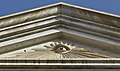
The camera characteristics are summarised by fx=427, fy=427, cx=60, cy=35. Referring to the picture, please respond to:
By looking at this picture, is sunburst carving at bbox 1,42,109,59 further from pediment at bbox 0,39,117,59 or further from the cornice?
the cornice

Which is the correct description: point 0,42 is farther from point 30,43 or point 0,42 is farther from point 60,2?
point 60,2

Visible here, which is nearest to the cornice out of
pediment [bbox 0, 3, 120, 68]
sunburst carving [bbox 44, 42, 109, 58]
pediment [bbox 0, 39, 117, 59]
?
pediment [bbox 0, 3, 120, 68]

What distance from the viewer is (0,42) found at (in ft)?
34.9

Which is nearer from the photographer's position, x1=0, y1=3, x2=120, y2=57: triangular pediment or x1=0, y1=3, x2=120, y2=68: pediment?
x1=0, y1=3, x2=120, y2=68: pediment

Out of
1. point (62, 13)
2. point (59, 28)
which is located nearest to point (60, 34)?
point (59, 28)

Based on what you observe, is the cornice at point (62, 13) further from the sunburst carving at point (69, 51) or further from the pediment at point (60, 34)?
the sunburst carving at point (69, 51)

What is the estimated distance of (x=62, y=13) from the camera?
11.4 meters

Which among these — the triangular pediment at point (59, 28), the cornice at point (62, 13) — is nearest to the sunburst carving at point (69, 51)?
the triangular pediment at point (59, 28)

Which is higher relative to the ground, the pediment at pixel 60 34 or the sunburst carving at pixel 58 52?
the pediment at pixel 60 34

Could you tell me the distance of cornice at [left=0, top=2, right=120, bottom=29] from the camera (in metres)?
10.9

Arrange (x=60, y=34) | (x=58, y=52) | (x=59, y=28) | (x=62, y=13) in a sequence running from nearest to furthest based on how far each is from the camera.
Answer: (x=58, y=52) < (x=60, y=34) < (x=59, y=28) < (x=62, y=13)

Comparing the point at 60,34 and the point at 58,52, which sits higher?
the point at 60,34

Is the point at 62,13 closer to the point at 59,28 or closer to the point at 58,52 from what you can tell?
the point at 59,28

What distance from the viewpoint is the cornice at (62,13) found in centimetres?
1086
